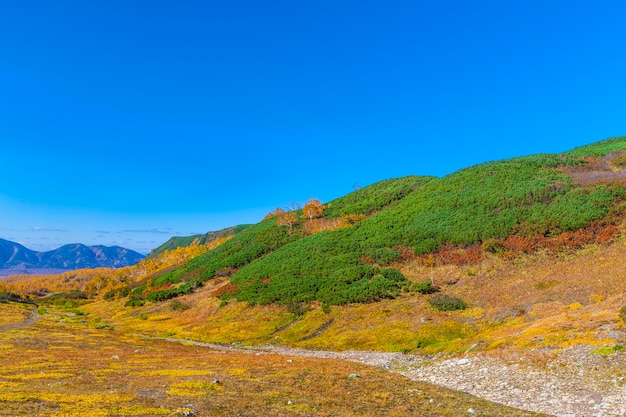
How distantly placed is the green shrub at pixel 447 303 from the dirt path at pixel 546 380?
68.9ft

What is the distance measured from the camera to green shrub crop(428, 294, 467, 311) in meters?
54.5

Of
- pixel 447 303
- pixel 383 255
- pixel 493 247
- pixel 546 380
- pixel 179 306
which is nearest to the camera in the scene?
pixel 546 380

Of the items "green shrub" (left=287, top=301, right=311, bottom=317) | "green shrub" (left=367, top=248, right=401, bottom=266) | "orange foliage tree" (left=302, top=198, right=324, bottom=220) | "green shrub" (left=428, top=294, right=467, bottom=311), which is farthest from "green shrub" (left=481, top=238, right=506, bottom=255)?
"orange foliage tree" (left=302, top=198, right=324, bottom=220)

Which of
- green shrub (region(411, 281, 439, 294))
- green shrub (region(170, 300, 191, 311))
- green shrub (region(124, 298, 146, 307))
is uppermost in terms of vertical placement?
green shrub (region(411, 281, 439, 294))

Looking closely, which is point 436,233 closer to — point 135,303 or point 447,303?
point 447,303

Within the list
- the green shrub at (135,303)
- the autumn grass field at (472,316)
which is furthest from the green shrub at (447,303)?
the green shrub at (135,303)

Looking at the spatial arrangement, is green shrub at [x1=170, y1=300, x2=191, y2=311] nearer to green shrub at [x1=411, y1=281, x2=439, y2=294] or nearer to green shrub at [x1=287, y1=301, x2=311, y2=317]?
green shrub at [x1=287, y1=301, x2=311, y2=317]

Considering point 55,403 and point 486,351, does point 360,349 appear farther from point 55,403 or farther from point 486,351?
point 55,403

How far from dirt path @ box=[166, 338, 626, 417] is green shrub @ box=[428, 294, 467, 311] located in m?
21.0

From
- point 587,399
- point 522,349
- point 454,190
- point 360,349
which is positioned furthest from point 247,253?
point 587,399

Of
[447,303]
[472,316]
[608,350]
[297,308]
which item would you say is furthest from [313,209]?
[608,350]

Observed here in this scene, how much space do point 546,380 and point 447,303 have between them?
3141 cm

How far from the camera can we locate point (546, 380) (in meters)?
24.5

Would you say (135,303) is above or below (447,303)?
below
